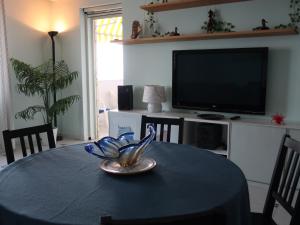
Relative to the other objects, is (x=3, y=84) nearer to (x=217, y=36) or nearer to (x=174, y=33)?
(x=174, y=33)

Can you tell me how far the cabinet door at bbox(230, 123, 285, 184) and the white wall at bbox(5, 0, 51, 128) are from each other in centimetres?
325

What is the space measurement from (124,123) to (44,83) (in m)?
1.47

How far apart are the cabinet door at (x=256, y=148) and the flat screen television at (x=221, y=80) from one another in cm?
33

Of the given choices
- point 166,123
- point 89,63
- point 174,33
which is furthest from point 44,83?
point 166,123

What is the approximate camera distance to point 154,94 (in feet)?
12.2

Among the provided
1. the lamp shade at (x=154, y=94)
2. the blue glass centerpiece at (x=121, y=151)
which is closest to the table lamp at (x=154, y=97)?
the lamp shade at (x=154, y=94)

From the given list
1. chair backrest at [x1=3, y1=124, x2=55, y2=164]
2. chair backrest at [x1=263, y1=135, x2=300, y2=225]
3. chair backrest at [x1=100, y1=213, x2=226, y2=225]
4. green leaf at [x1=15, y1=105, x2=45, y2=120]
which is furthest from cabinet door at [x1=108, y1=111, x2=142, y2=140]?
chair backrest at [x1=100, y1=213, x2=226, y2=225]

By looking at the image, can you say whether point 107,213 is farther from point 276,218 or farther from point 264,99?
point 264,99

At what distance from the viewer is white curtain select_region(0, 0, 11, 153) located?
409 cm

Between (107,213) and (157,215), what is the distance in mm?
193

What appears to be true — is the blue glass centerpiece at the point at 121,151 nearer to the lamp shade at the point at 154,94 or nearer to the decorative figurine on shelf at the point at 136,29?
the lamp shade at the point at 154,94

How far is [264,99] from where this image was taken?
3.23 m

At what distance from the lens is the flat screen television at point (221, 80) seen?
3.24m

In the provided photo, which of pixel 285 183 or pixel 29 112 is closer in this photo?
pixel 285 183
